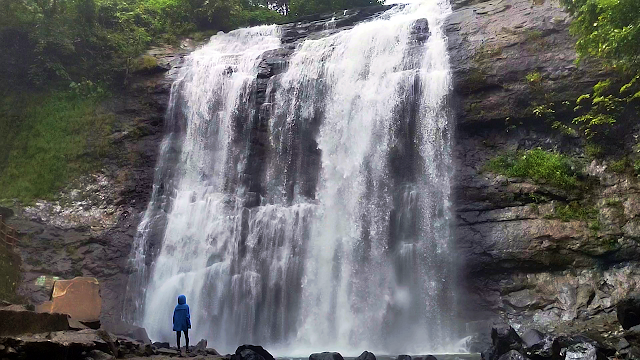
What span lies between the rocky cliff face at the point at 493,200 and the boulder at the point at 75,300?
468cm

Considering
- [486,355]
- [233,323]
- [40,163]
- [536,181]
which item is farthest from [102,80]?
[486,355]

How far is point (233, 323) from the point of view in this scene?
579 inches

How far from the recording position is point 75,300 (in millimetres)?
10711

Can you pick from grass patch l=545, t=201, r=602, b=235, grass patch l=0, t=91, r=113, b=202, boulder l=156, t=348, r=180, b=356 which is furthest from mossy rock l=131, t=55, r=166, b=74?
grass patch l=545, t=201, r=602, b=235

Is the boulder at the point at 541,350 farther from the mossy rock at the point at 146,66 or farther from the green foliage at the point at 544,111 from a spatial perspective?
the mossy rock at the point at 146,66

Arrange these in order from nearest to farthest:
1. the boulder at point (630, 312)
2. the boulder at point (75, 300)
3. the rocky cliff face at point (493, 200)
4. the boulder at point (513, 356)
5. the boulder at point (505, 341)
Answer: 1. the boulder at point (513, 356)
2. the boulder at point (630, 312)
3. the boulder at point (505, 341)
4. the boulder at point (75, 300)
5. the rocky cliff face at point (493, 200)

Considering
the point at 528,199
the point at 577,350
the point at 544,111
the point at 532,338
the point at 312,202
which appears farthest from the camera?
the point at 312,202

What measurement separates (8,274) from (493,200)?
1223 centimetres

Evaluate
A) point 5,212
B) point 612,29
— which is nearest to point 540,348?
point 612,29

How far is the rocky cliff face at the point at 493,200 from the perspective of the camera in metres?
13.3

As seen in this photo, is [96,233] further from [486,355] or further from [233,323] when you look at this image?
[486,355]

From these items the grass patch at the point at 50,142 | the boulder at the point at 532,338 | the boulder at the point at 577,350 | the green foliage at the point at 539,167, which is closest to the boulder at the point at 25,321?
the boulder at the point at 532,338

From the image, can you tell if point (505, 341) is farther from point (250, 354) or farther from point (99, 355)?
point (99, 355)

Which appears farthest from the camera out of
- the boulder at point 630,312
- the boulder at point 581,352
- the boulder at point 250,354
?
the boulder at point 630,312
